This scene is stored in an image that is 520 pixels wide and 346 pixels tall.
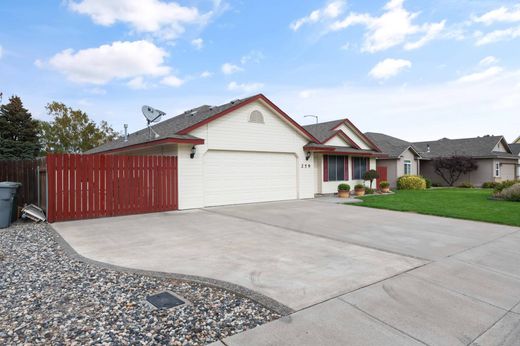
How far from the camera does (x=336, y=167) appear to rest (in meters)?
18.3

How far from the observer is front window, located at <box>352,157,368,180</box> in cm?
1958

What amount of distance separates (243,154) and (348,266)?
911 centimetres

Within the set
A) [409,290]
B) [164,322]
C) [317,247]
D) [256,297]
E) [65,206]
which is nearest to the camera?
[164,322]

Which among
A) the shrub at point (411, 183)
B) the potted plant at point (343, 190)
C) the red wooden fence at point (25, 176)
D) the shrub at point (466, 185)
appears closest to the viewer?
the red wooden fence at point (25, 176)

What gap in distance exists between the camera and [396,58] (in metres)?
14.6

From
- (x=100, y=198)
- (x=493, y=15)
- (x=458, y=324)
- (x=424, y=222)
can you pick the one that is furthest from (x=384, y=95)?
(x=458, y=324)

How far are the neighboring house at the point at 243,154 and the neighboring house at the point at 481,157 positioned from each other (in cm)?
1665

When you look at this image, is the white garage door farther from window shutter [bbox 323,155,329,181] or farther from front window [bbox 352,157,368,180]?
front window [bbox 352,157,368,180]

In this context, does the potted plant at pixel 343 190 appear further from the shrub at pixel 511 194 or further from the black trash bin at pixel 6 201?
the black trash bin at pixel 6 201

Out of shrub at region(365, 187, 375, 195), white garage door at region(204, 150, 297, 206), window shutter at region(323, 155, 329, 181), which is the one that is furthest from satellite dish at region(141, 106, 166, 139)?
shrub at region(365, 187, 375, 195)

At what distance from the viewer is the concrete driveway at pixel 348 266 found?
9.78ft

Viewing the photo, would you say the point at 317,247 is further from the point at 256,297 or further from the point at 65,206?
the point at 65,206

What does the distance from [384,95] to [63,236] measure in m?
17.3

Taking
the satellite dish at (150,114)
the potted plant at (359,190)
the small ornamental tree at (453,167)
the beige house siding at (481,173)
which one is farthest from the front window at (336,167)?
the beige house siding at (481,173)
